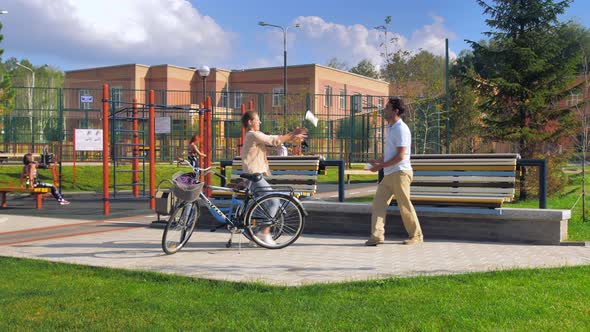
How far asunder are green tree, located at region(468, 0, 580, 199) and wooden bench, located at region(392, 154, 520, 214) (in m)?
7.27

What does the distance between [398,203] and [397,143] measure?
77cm

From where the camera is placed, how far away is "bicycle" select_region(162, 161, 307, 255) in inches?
308

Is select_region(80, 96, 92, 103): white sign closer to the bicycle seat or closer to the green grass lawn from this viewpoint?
the bicycle seat

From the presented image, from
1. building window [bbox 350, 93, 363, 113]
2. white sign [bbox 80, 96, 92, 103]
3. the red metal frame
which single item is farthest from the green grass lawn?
white sign [bbox 80, 96, 92, 103]

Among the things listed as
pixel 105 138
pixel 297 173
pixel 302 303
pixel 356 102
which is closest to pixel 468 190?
pixel 297 173

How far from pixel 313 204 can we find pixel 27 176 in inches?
344

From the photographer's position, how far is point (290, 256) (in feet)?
24.2

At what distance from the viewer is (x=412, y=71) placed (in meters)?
26.0

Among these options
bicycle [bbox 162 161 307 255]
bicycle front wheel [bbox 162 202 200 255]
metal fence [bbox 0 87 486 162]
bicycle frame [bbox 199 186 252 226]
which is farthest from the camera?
metal fence [bbox 0 87 486 162]

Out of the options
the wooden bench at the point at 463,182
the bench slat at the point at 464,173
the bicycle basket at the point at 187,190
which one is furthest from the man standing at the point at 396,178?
the bicycle basket at the point at 187,190

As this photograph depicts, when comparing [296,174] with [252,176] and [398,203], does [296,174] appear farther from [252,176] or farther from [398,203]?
[398,203]

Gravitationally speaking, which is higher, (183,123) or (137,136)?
(183,123)

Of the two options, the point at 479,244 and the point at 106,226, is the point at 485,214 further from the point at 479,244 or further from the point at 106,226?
Answer: the point at 106,226

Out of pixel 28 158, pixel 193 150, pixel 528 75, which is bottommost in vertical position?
pixel 28 158
